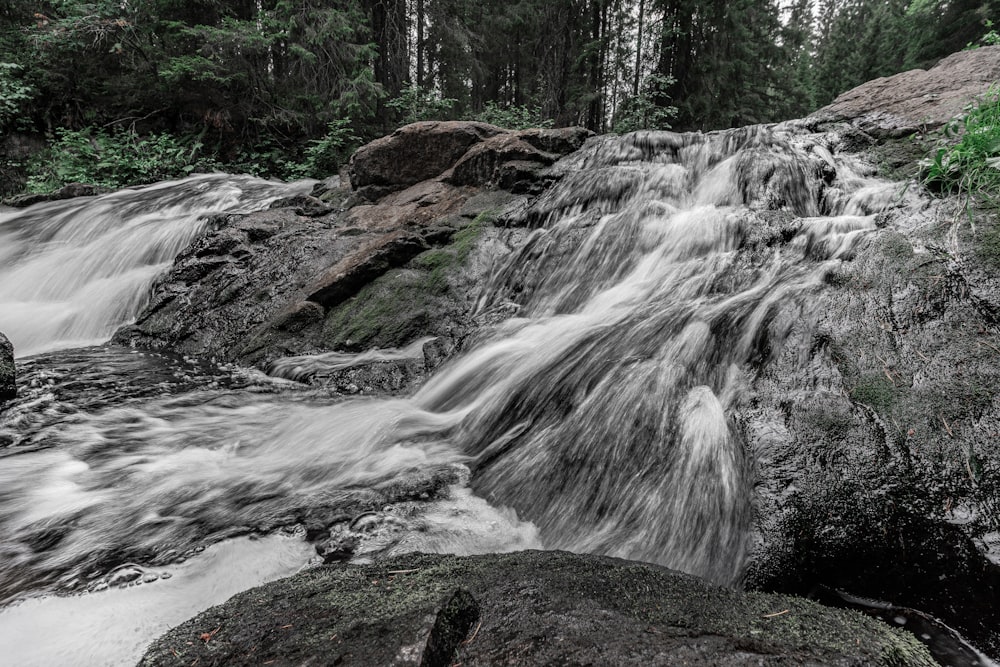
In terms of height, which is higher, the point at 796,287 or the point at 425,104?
the point at 425,104

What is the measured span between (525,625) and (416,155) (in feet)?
26.2

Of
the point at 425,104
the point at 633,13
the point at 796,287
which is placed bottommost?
the point at 796,287

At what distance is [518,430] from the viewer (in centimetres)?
314

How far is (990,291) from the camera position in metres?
2.43

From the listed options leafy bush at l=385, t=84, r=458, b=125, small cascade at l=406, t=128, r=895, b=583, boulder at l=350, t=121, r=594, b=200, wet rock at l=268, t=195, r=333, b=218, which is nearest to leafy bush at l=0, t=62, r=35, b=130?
wet rock at l=268, t=195, r=333, b=218

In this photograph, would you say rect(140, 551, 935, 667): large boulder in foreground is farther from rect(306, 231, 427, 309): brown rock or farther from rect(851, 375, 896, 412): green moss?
rect(306, 231, 427, 309): brown rock

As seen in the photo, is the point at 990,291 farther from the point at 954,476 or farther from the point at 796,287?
the point at 954,476

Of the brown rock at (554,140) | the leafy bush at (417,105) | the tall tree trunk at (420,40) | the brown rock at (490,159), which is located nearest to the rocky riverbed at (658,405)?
the brown rock at (490,159)

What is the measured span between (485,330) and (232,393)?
2.28 meters

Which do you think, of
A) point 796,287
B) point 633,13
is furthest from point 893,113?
point 633,13

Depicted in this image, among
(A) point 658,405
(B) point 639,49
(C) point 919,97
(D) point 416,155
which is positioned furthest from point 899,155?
(B) point 639,49

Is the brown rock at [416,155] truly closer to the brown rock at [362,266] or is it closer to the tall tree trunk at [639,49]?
the brown rock at [362,266]

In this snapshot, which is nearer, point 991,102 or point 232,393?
point 991,102

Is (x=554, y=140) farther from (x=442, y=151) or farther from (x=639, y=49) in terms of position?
(x=639, y=49)
